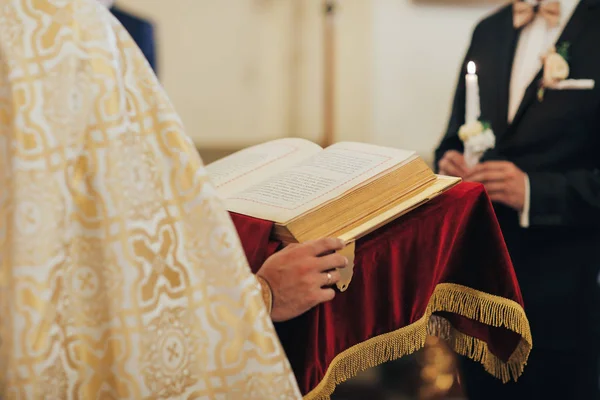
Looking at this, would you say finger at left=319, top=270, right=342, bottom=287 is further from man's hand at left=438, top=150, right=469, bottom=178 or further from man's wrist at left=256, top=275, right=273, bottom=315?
man's hand at left=438, top=150, right=469, bottom=178

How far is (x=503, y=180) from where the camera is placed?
1.84 meters

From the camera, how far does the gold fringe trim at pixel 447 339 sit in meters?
1.17

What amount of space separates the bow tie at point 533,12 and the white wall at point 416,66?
5.25ft

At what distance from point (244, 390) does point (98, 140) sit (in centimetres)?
36

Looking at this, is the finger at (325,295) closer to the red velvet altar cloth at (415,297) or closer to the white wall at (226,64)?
the red velvet altar cloth at (415,297)

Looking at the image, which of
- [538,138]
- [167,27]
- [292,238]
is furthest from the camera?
[167,27]

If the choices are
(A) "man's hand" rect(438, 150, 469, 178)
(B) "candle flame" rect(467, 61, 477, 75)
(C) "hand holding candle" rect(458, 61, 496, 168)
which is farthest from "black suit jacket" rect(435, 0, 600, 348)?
(B) "candle flame" rect(467, 61, 477, 75)

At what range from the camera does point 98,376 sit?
0.84 meters

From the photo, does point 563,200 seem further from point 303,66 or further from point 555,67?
point 303,66

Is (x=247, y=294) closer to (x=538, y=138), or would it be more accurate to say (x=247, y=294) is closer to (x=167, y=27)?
(x=538, y=138)

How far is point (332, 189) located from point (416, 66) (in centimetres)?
283

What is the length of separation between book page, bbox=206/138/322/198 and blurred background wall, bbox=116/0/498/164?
2492mm

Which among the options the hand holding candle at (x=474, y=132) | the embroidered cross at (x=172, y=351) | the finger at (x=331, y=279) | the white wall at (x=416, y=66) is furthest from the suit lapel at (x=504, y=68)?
the white wall at (x=416, y=66)

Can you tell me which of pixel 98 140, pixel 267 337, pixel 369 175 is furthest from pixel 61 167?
pixel 369 175
